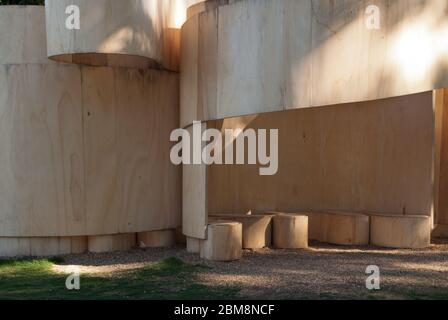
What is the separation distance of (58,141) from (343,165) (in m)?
4.70

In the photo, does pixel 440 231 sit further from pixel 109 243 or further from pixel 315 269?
pixel 109 243

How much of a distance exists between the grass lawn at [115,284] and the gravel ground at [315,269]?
23 cm

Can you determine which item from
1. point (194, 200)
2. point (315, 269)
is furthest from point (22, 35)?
point (315, 269)

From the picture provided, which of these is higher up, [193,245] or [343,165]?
[343,165]

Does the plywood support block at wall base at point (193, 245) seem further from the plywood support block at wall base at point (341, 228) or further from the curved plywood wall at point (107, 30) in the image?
the curved plywood wall at point (107, 30)

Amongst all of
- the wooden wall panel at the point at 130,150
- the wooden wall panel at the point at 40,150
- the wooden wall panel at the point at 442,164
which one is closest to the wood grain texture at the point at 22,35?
the wooden wall panel at the point at 40,150

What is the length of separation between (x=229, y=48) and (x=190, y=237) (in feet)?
8.92

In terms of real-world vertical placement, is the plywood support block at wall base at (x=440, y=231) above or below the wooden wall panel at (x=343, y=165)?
below

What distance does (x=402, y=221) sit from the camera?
9344mm

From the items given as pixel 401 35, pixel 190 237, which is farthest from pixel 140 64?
pixel 401 35

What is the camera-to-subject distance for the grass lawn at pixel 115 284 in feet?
19.9

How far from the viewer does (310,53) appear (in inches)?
273

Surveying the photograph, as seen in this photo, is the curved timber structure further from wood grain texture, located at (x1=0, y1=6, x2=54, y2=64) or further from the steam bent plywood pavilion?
wood grain texture, located at (x1=0, y1=6, x2=54, y2=64)

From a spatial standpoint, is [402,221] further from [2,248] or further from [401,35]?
[2,248]
